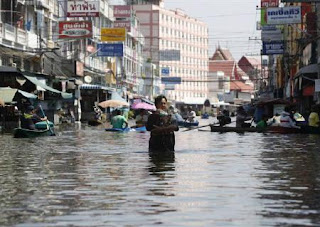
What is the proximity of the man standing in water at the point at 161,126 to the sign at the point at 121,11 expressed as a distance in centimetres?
8244

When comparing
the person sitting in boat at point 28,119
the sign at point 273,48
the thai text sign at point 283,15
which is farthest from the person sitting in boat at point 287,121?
the sign at point 273,48

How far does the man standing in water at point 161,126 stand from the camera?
18752 millimetres

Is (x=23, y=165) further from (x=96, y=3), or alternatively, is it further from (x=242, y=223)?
(x=96, y=3)

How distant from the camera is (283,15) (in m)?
53.6

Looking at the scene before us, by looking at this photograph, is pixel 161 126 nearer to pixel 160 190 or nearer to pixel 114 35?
pixel 160 190

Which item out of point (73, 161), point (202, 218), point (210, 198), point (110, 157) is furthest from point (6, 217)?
point (110, 157)

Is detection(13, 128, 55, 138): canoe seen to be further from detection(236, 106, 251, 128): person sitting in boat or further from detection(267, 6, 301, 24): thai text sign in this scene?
detection(267, 6, 301, 24): thai text sign

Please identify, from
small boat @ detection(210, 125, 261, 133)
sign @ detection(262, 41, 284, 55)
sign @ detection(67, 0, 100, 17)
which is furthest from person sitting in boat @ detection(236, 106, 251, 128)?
sign @ detection(262, 41, 284, 55)

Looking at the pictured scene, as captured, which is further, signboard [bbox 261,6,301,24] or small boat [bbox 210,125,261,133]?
signboard [bbox 261,6,301,24]

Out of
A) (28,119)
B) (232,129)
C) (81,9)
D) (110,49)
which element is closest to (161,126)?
(28,119)

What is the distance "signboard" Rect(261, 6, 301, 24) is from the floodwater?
3178 centimetres

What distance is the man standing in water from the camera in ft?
61.5

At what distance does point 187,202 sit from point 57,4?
2450 inches

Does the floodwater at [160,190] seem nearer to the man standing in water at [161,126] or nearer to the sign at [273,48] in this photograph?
the man standing in water at [161,126]
